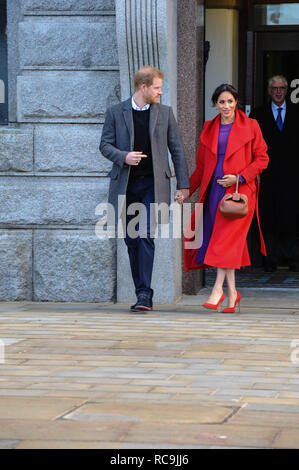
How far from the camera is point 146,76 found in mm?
7586

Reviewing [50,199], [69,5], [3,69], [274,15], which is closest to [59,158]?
[50,199]

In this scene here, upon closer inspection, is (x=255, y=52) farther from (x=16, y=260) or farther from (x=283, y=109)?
(x=16, y=260)

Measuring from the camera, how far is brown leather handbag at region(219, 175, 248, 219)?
752 cm

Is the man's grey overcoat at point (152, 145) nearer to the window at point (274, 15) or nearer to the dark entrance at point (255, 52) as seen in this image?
the dark entrance at point (255, 52)

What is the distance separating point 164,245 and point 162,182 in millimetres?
690

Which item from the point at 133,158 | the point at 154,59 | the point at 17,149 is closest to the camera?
the point at 133,158

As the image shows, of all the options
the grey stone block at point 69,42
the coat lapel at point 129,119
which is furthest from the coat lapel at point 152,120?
the grey stone block at point 69,42

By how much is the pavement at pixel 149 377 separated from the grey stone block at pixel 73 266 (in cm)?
30

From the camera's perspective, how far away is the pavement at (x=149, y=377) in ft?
13.3

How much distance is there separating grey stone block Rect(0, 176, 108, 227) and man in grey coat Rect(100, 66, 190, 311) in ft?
1.84

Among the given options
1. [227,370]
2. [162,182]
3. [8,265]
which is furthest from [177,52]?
[227,370]

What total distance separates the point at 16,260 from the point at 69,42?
172 centimetres

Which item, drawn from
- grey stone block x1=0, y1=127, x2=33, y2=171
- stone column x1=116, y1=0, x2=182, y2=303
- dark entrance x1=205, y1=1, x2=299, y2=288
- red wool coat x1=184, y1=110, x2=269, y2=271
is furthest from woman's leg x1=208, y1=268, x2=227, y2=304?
dark entrance x1=205, y1=1, x2=299, y2=288

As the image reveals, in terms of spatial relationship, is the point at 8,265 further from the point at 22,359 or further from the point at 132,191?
the point at 22,359
